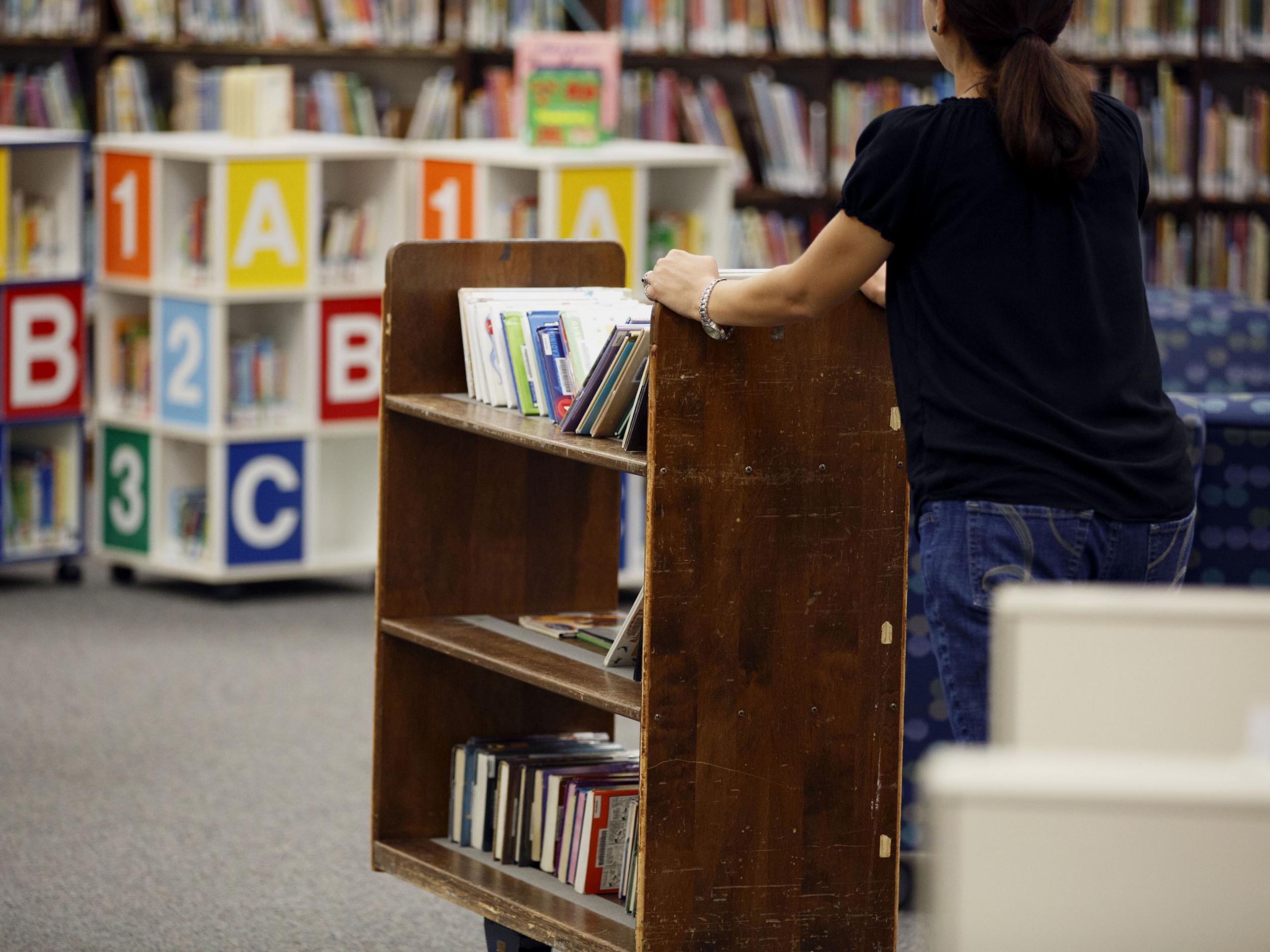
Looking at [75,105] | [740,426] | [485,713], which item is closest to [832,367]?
[740,426]

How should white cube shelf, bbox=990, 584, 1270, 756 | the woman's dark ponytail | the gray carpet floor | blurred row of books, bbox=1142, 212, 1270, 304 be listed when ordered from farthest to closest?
blurred row of books, bbox=1142, 212, 1270, 304 < the gray carpet floor < the woman's dark ponytail < white cube shelf, bbox=990, 584, 1270, 756

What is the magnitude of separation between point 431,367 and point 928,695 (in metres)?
0.93

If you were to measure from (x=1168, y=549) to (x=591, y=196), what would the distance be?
3173 millimetres

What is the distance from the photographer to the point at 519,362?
258cm

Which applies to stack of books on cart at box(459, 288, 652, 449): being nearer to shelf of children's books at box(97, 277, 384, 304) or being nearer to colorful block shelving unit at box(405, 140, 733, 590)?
colorful block shelving unit at box(405, 140, 733, 590)

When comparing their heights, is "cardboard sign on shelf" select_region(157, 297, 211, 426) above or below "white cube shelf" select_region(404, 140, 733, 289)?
below

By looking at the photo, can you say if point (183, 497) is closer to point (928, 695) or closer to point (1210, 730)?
point (928, 695)

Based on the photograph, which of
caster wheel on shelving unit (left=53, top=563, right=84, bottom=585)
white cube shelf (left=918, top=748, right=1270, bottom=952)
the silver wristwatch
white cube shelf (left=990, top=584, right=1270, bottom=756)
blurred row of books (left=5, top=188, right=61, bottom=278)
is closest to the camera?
white cube shelf (left=918, top=748, right=1270, bottom=952)

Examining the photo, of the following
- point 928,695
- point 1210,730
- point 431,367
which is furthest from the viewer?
point 928,695

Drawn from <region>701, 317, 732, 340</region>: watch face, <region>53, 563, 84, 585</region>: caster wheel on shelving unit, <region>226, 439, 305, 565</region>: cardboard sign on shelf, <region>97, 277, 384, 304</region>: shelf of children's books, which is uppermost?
<region>97, 277, 384, 304</region>: shelf of children's books

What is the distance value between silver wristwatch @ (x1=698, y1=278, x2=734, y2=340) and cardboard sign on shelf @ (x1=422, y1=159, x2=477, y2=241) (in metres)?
2.94

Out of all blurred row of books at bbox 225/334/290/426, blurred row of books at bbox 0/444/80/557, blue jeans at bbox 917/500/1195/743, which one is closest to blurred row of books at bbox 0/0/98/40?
blurred row of books at bbox 0/444/80/557

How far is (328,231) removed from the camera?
5.25 meters

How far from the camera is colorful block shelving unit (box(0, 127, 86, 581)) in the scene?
5.14 metres
